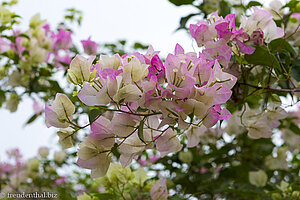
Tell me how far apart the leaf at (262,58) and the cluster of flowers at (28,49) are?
2.52 feet

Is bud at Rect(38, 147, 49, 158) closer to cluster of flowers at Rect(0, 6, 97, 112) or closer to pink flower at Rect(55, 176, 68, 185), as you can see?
pink flower at Rect(55, 176, 68, 185)

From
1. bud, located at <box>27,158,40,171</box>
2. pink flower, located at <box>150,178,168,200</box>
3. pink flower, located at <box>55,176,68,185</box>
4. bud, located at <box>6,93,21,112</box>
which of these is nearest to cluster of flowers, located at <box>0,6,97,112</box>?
bud, located at <box>6,93,21,112</box>

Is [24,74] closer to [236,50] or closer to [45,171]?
[45,171]

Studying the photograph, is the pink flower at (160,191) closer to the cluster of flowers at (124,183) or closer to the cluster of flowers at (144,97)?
the cluster of flowers at (124,183)

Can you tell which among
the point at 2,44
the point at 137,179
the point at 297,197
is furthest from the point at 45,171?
the point at 297,197

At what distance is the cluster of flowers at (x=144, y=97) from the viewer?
0.42 m

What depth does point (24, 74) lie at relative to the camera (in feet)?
4.05

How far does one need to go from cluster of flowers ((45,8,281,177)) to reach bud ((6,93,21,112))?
2.97 ft

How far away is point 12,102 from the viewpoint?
1295mm

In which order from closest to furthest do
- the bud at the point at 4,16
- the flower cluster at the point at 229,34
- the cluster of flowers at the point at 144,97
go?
the cluster of flowers at the point at 144,97 → the flower cluster at the point at 229,34 → the bud at the point at 4,16

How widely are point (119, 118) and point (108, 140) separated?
4 cm

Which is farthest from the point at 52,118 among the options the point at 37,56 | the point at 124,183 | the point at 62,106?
the point at 37,56

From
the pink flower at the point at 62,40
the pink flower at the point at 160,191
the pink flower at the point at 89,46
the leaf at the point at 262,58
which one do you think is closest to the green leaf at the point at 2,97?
the pink flower at the point at 62,40

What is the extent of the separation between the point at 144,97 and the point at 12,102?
1030 mm
